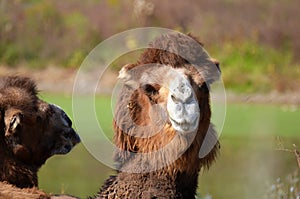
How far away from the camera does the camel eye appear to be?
223 inches

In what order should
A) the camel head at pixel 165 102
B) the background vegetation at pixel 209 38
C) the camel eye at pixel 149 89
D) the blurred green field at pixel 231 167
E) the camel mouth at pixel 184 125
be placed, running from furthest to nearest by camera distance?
the background vegetation at pixel 209 38 → the blurred green field at pixel 231 167 → the camel eye at pixel 149 89 → the camel head at pixel 165 102 → the camel mouth at pixel 184 125

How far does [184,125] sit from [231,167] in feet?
39.2

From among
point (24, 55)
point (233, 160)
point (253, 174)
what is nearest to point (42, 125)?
point (253, 174)

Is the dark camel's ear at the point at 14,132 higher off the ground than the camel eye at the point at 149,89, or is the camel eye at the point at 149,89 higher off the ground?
the camel eye at the point at 149,89

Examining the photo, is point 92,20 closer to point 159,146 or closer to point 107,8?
point 107,8

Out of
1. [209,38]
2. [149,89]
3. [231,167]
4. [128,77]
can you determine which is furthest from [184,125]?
[209,38]

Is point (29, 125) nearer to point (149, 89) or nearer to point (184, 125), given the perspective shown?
point (149, 89)

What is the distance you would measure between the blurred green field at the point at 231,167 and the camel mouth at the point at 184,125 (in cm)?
514

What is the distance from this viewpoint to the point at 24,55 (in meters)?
29.8

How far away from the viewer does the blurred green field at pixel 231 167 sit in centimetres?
1408

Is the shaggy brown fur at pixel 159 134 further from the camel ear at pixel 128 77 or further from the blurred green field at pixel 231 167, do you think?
the blurred green field at pixel 231 167

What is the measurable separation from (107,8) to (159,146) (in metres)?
29.6

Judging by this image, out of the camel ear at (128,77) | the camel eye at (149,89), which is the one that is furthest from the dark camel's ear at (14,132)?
the camel eye at (149,89)

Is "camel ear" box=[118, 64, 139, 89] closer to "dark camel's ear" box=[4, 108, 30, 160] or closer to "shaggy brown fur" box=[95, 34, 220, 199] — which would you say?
"shaggy brown fur" box=[95, 34, 220, 199]
